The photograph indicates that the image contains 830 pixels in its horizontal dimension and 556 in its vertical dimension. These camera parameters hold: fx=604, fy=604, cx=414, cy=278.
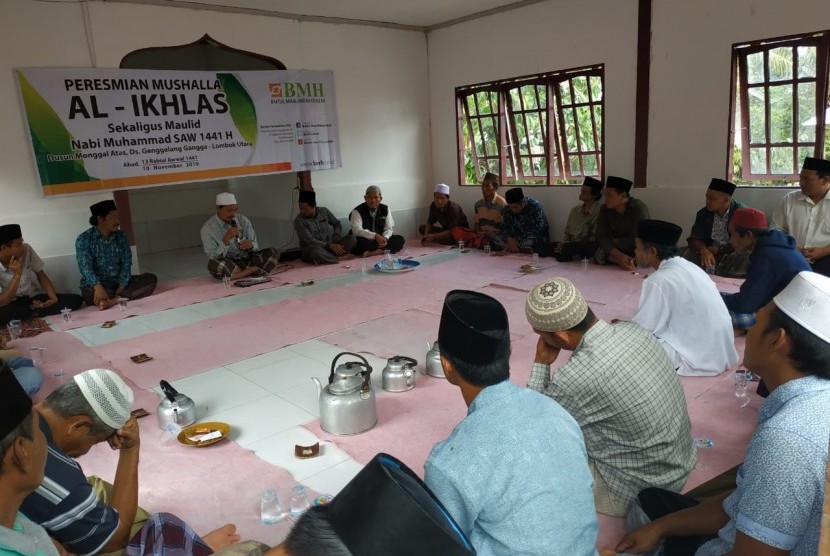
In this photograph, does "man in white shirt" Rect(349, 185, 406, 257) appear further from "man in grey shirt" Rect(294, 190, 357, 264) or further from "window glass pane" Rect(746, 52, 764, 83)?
"window glass pane" Rect(746, 52, 764, 83)

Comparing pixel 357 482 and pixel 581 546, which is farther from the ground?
pixel 357 482

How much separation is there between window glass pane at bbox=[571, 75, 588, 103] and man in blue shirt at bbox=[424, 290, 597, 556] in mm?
6201

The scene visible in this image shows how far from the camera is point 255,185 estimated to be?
8914 millimetres

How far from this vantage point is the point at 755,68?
5512mm

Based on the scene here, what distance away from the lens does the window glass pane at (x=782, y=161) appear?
5.46 m

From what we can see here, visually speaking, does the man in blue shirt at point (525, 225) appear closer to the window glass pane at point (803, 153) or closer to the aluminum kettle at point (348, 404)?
the window glass pane at point (803, 153)

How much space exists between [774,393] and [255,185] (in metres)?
8.40

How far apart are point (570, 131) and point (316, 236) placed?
3.18 meters

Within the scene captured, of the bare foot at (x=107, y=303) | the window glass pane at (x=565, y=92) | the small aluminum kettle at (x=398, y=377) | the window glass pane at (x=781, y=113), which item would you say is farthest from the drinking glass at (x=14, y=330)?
the window glass pane at (x=781, y=113)

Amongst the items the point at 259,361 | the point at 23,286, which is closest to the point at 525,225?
the point at 259,361

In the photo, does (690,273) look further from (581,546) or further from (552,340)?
(581,546)

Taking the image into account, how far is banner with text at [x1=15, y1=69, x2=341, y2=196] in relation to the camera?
5527 millimetres

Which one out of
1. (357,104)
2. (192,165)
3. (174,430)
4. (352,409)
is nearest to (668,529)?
(352,409)

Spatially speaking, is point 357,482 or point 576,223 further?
point 576,223
